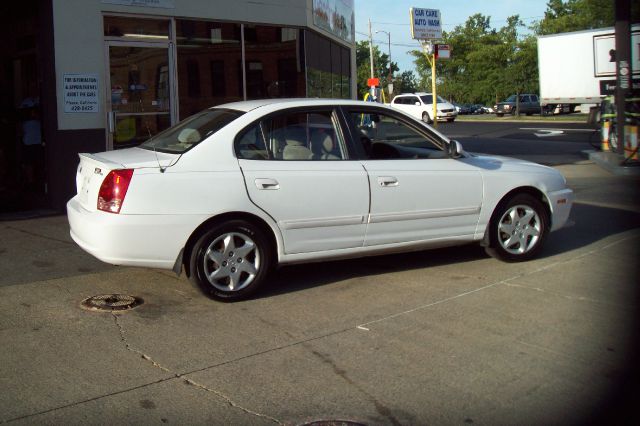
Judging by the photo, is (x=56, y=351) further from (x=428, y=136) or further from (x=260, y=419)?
(x=428, y=136)

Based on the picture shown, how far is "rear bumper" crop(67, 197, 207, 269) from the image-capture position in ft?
17.5

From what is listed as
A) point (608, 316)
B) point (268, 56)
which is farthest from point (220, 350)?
point (268, 56)

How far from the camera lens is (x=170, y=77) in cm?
1113

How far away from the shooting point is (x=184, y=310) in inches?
217

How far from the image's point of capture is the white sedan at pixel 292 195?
5414 millimetres

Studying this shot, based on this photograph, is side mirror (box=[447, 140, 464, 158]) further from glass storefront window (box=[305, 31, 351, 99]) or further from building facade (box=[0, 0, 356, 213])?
glass storefront window (box=[305, 31, 351, 99])

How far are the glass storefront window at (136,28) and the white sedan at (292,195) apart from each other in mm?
4637

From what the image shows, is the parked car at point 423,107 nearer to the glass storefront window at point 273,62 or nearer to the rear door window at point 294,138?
the glass storefront window at point 273,62

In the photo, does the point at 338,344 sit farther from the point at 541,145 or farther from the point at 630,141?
the point at 541,145

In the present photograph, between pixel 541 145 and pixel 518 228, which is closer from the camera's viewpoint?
pixel 518 228

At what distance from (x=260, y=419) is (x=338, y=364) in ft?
2.81

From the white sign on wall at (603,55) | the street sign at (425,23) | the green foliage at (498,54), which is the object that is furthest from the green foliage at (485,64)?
the street sign at (425,23)

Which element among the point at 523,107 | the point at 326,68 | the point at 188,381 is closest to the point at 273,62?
the point at 326,68

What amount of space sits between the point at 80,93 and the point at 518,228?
6450 mm
